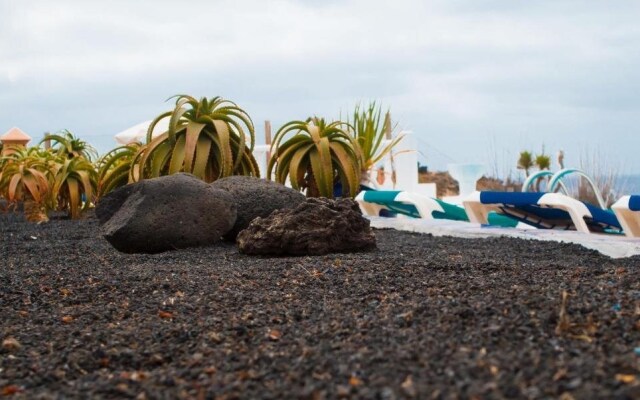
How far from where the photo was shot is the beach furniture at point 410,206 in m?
8.26

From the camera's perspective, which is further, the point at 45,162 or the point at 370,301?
the point at 45,162

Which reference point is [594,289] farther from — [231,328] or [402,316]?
[231,328]

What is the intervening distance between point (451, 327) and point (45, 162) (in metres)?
8.83

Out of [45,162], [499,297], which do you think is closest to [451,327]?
[499,297]

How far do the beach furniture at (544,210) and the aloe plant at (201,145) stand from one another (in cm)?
212

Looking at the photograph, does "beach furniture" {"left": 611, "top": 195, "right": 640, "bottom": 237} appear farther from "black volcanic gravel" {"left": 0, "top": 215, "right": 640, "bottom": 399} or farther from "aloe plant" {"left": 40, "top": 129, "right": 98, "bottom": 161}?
"aloe plant" {"left": 40, "top": 129, "right": 98, "bottom": 161}

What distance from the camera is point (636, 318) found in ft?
7.53

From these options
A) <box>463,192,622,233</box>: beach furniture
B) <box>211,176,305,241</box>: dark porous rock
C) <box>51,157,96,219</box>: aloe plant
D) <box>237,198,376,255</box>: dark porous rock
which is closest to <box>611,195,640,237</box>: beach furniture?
<box>463,192,622,233</box>: beach furniture

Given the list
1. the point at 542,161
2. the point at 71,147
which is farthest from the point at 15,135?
the point at 542,161

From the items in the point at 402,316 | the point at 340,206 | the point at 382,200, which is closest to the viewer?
the point at 402,316

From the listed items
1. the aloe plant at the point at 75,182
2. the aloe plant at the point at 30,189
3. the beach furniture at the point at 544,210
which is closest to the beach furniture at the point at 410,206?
the beach furniture at the point at 544,210

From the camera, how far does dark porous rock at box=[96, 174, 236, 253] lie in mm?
5391

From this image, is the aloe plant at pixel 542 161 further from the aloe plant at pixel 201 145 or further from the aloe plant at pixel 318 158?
the aloe plant at pixel 201 145

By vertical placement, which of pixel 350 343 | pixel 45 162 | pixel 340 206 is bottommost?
pixel 350 343
